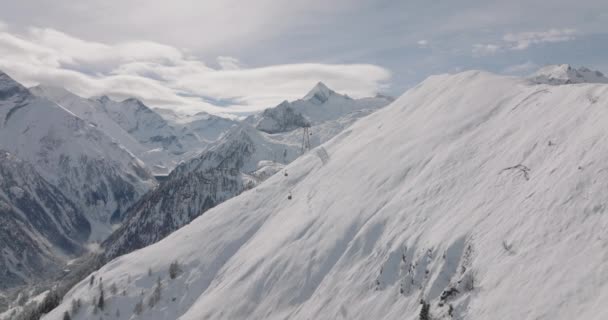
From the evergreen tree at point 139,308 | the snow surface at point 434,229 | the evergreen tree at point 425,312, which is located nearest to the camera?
the snow surface at point 434,229

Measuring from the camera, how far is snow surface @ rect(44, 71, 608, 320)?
30609mm

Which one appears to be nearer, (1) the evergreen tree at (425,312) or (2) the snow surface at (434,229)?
(2) the snow surface at (434,229)

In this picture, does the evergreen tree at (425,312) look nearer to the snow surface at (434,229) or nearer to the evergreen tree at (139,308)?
the snow surface at (434,229)

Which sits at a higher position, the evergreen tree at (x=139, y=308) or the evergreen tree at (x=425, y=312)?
the evergreen tree at (x=425, y=312)

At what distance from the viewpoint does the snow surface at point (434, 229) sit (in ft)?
100

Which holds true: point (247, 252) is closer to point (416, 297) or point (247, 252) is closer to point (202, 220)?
point (202, 220)

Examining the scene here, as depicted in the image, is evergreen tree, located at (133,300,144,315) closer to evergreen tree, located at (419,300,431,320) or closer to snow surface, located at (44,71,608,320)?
snow surface, located at (44,71,608,320)

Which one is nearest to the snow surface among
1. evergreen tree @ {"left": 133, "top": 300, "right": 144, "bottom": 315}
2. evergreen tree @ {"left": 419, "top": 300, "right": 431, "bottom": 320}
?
evergreen tree @ {"left": 419, "top": 300, "right": 431, "bottom": 320}

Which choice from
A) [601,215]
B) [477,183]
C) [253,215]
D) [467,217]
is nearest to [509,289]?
[601,215]

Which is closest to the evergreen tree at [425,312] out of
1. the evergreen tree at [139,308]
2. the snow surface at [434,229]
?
the snow surface at [434,229]

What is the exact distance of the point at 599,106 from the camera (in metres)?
43.1

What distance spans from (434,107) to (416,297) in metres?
45.8

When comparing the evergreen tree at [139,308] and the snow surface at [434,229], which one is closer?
the snow surface at [434,229]

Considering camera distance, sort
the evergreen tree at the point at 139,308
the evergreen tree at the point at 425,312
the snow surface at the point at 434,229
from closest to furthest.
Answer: the snow surface at the point at 434,229 → the evergreen tree at the point at 425,312 → the evergreen tree at the point at 139,308
